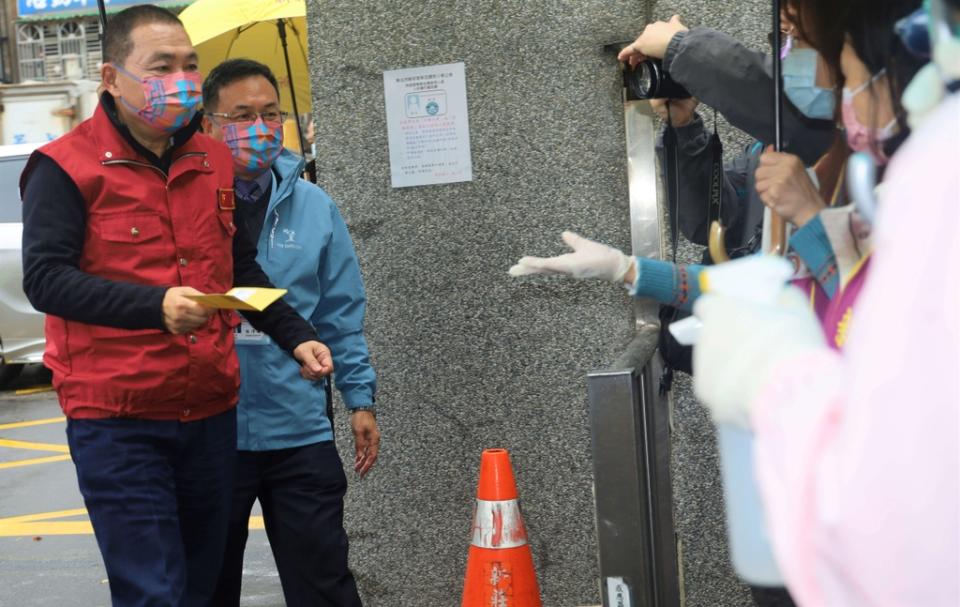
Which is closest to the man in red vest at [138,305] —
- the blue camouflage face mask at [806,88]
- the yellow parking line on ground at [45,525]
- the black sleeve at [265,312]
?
the black sleeve at [265,312]

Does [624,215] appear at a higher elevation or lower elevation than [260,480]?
higher

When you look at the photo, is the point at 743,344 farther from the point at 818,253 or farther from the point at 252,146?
the point at 252,146

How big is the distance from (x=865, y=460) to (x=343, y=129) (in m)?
3.66

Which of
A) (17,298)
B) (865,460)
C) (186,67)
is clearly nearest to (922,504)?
(865,460)

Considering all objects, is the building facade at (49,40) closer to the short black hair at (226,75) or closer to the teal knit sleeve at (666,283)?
the short black hair at (226,75)

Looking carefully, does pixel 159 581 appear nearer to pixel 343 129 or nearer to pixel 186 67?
pixel 186 67

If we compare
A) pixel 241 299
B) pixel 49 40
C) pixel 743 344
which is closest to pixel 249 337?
pixel 241 299

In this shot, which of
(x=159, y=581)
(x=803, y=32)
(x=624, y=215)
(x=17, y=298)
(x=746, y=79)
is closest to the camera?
(x=803, y=32)

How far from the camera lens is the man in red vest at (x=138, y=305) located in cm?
313

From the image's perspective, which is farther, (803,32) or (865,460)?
(803,32)

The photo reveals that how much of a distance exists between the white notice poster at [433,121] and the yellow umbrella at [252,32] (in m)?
2.45

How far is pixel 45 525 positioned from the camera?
24.1ft

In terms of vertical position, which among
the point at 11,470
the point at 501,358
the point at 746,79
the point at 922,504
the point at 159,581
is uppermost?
the point at 746,79

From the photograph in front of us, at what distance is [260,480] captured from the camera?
3.95m
